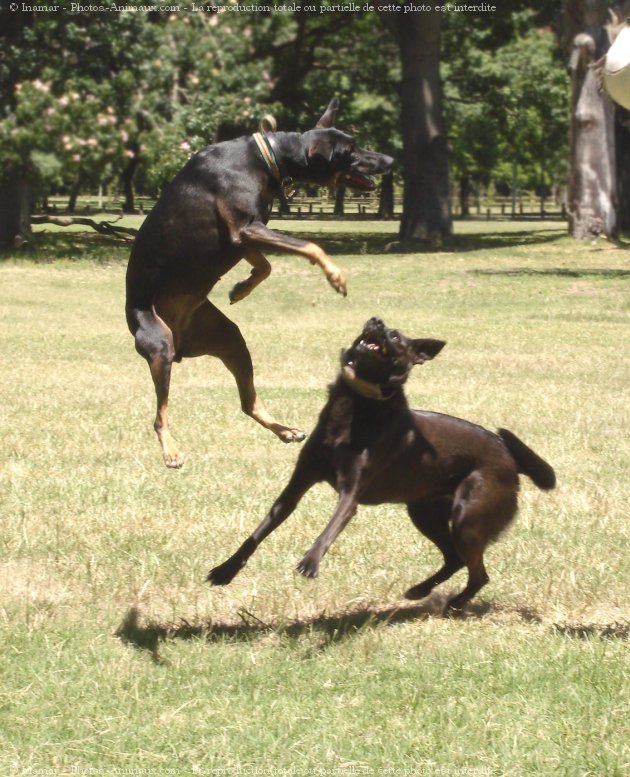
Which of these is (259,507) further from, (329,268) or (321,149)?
(321,149)

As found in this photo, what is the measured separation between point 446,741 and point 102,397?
7.67 meters

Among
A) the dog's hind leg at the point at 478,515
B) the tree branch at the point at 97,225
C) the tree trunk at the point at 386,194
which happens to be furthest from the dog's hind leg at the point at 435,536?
the tree branch at the point at 97,225

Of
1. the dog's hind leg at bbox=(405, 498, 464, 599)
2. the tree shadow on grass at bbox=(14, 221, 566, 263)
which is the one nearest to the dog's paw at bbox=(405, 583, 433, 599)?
the dog's hind leg at bbox=(405, 498, 464, 599)

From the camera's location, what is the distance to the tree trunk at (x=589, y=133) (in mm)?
26016

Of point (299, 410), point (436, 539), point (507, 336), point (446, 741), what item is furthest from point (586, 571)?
point (507, 336)

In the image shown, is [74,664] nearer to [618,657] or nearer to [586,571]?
[618,657]

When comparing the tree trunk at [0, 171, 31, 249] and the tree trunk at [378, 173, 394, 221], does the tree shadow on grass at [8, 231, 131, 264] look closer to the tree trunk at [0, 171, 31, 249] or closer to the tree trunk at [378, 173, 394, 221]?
the tree trunk at [0, 171, 31, 249]

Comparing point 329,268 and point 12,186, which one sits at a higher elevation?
point 12,186

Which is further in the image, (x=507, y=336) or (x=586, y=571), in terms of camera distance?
(x=507, y=336)

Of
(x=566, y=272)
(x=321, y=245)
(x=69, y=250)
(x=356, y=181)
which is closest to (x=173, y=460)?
(x=356, y=181)

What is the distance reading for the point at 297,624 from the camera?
18.1 ft

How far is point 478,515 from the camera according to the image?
5602 mm

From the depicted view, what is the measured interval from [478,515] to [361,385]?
92cm

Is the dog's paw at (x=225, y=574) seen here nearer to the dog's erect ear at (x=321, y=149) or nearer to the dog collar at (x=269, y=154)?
the dog collar at (x=269, y=154)
